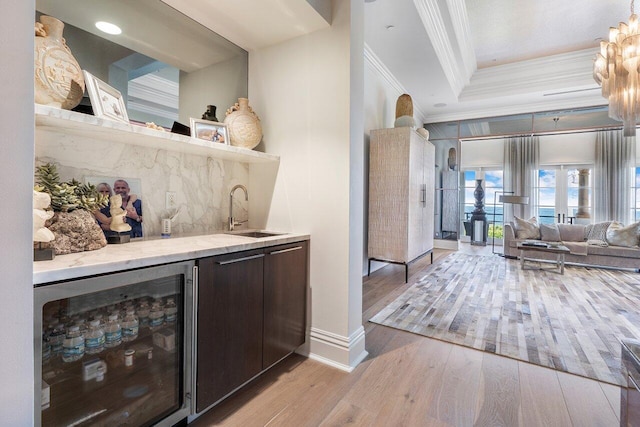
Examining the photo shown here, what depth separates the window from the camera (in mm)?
6859

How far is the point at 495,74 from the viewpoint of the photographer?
5.77 metres

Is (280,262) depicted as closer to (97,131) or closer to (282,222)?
(282,222)

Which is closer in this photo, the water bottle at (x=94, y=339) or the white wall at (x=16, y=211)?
the white wall at (x=16, y=211)

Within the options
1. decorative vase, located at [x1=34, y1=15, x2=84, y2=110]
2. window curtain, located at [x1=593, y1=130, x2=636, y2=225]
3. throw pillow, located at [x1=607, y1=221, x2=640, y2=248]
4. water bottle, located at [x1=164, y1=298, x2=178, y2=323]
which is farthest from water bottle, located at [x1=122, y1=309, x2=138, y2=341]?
window curtain, located at [x1=593, y1=130, x2=636, y2=225]

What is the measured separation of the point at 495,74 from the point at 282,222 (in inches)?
225

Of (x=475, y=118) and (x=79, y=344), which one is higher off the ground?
(x=475, y=118)

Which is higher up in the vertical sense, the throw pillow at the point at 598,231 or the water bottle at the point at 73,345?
the throw pillow at the point at 598,231

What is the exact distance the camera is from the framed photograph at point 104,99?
4.53 ft

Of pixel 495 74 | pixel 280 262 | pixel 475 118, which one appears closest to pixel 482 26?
pixel 495 74

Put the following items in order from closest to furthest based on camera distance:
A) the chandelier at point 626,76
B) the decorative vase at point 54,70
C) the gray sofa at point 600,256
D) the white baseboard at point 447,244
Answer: the decorative vase at point 54,70
the chandelier at point 626,76
the gray sofa at point 600,256
the white baseboard at point 447,244

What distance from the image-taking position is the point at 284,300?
6.34 ft

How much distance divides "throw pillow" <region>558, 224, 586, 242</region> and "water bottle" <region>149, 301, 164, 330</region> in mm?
6716

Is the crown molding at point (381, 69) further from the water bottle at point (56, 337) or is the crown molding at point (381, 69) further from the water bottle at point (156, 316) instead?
the water bottle at point (56, 337)

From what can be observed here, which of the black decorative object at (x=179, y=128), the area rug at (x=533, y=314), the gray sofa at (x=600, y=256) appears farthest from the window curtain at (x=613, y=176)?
the black decorative object at (x=179, y=128)
